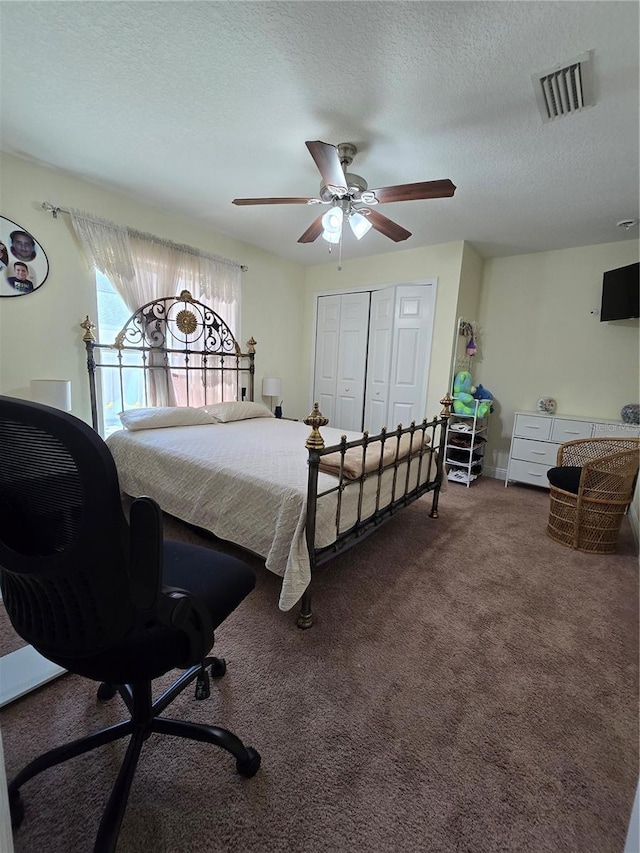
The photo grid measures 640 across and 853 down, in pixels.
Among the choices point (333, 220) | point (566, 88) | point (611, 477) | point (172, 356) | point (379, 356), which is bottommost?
point (611, 477)

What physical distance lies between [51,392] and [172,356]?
3.95ft

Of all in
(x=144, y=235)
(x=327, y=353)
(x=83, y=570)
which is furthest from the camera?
(x=327, y=353)

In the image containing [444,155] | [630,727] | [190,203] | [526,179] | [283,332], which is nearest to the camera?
[630,727]

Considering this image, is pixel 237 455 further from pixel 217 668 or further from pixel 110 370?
pixel 110 370

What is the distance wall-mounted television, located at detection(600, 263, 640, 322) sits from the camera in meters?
3.13

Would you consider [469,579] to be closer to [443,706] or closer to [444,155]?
[443,706]

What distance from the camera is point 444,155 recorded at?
2.21 metres

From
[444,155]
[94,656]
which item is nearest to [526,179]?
[444,155]

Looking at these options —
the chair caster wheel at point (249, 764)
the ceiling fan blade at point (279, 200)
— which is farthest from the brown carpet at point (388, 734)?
the ceiling fan blade at point (279, 200)

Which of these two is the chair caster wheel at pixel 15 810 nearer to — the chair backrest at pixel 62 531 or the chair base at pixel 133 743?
the chair base at pixel 133 743

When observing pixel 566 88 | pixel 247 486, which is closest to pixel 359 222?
pixel 566 88

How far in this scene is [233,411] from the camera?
342cm

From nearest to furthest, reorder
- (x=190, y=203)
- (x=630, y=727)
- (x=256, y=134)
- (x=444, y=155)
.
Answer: (x=630, y=727), (x=256, y=134), (x=444, y=155), (x=190, y=203)

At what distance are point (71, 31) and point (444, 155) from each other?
1.99 metres
